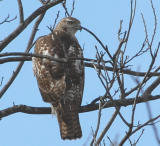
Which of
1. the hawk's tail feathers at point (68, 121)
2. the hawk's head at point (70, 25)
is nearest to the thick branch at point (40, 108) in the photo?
the hawk's tail feathers at point (68, 121)

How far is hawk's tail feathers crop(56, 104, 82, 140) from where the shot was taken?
6625 millimetres

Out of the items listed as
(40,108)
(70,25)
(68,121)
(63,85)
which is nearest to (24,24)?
(40,108)

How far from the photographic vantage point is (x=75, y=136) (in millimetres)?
6750

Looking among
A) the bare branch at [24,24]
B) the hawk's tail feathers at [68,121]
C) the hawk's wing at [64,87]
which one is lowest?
the hawk's tail feathers at [68,121]

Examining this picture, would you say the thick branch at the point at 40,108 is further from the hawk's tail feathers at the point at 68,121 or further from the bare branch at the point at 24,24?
the bare branch at the point at 24,24

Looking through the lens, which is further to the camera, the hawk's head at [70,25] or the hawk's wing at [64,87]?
the hawk's head at [70,25]

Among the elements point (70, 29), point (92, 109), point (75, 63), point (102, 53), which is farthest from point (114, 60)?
point (70, 29)

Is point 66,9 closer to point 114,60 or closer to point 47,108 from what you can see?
point 47,108

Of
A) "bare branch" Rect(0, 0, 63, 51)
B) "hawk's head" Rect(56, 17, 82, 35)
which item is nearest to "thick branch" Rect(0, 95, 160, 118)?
"bare branch" Rect(0, 0, 63, 51)

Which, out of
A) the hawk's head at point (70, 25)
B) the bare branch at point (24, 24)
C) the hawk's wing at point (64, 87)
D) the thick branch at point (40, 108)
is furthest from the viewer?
the hawk's head at point (70, 25)

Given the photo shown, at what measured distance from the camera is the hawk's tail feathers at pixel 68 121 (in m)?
6.62

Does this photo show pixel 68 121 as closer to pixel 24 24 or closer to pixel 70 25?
pixel 24 24

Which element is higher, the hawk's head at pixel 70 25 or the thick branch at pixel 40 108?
the hawk's head at pixel 70 25

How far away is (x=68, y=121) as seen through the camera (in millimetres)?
6691
